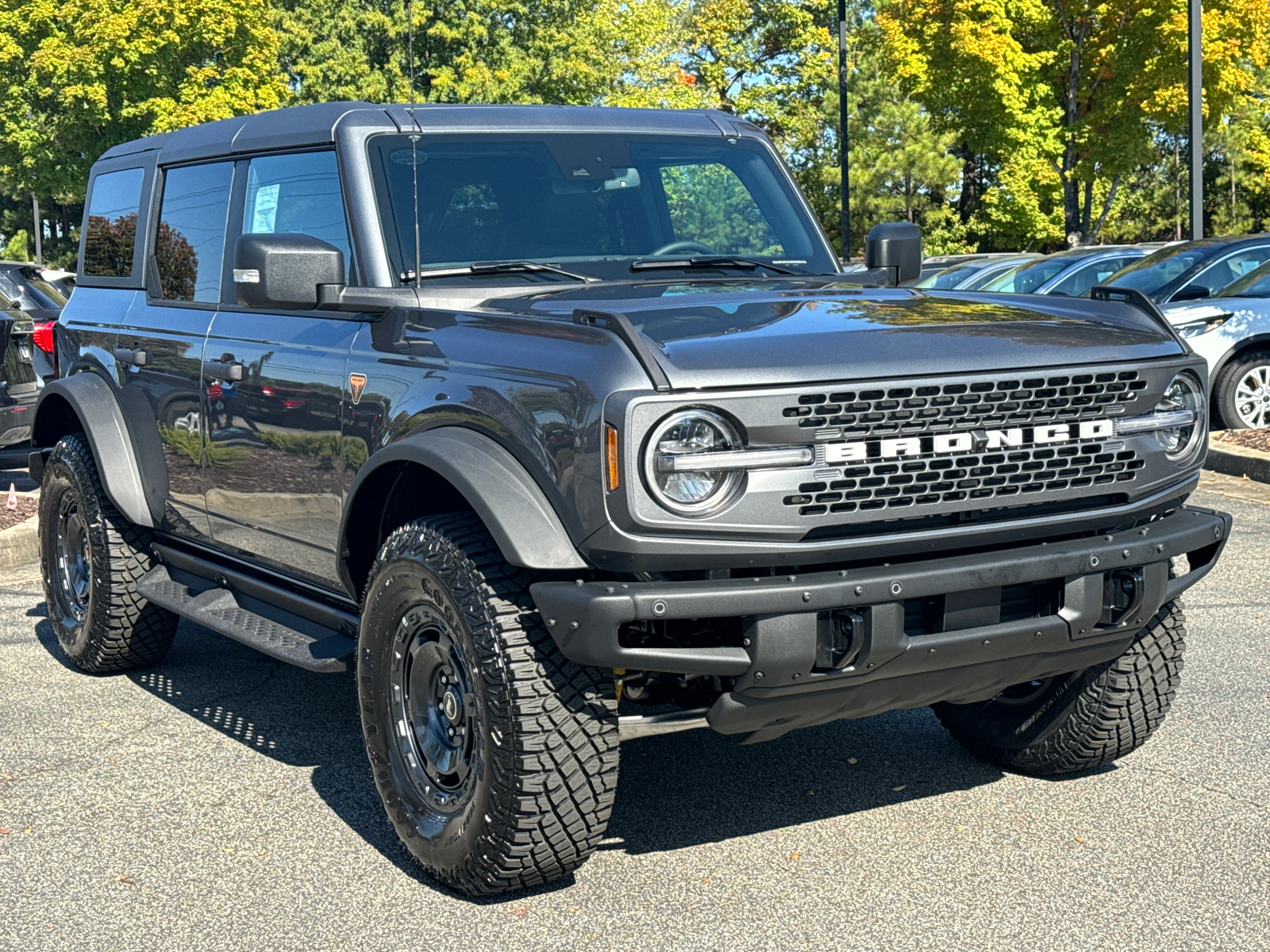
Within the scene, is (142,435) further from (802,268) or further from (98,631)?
(802,268)

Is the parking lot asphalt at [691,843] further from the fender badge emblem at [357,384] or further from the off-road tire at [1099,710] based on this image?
the fender badge emblem at [357,384]

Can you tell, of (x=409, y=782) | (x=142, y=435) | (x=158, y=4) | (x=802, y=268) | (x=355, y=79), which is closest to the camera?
(x=409, y=782)

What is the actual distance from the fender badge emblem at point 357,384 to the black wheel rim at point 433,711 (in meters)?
0.72

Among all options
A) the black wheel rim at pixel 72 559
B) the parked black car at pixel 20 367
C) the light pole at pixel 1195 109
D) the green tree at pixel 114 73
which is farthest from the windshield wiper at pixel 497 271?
the green tree at pixel 114 73

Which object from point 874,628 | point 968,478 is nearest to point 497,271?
point 968,478

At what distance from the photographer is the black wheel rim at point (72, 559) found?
641 centimetres

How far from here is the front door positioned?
5.55 metres

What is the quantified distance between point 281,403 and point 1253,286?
9824mm

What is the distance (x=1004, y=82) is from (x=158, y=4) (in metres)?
18.1

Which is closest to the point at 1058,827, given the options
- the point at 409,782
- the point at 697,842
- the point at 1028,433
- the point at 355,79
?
the point at 697,842

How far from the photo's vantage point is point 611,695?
3.84m

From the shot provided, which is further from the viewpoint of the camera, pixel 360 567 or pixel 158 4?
pixel 158 4

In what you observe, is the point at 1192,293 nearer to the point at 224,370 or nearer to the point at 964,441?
the point at 224,370

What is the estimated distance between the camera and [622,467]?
344 centimetres
